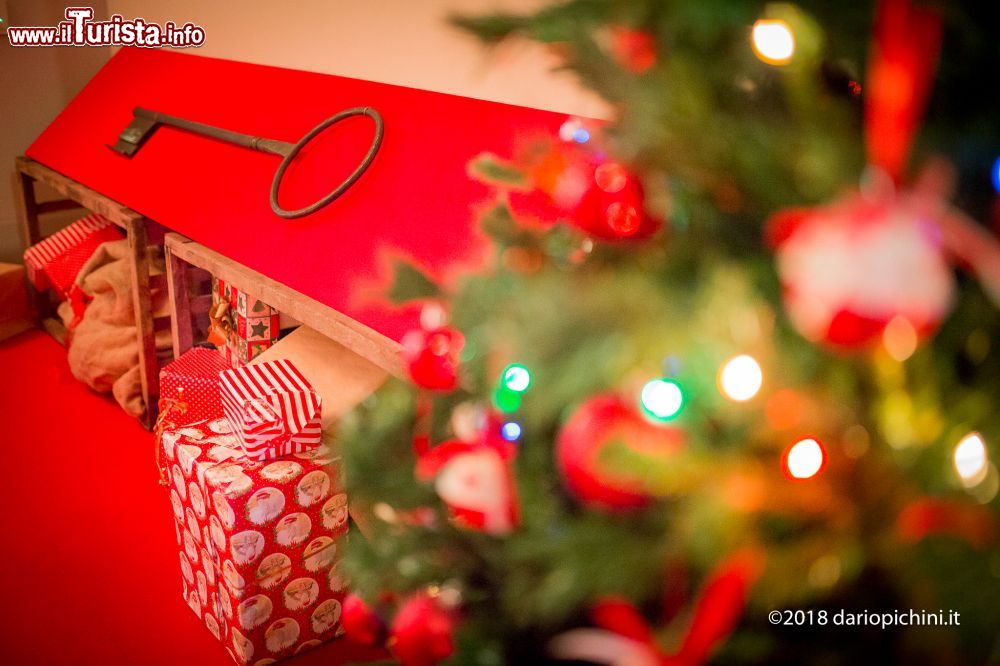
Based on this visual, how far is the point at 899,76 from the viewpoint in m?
0.48

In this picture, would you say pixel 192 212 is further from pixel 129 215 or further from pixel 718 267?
pixel 718 267

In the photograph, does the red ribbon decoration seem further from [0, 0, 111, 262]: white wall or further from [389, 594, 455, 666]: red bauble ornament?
[0, 0, 111, 262]: white wall

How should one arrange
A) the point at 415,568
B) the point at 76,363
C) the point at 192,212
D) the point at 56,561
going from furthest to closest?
the point at 76,363
the point at 192,212
the point at 56,561
the point at 415,568

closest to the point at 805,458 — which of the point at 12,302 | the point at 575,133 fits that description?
the point at 575,133

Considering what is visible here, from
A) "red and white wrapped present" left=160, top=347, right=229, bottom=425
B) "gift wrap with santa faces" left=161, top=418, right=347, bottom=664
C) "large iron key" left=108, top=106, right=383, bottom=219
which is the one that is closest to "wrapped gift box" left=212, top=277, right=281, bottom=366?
"red and white wrapped present" left=160, top=347, right=229, bottom=425

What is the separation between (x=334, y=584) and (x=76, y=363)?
5.30 ft

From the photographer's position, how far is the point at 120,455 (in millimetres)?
2336

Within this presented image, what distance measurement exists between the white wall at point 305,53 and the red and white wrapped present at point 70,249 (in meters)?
0.79

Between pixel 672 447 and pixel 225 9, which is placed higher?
pixel 225 9

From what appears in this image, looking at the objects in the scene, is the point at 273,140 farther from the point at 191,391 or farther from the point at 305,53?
the point at 191,391

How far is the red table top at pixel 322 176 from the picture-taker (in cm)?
162

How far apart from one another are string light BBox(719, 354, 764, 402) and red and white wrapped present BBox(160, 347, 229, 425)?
1736mm

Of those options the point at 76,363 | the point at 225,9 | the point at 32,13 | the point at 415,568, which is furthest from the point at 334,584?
the point at 32,13

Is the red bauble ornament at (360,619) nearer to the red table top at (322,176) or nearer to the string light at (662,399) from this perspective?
the string light at (662,399)
